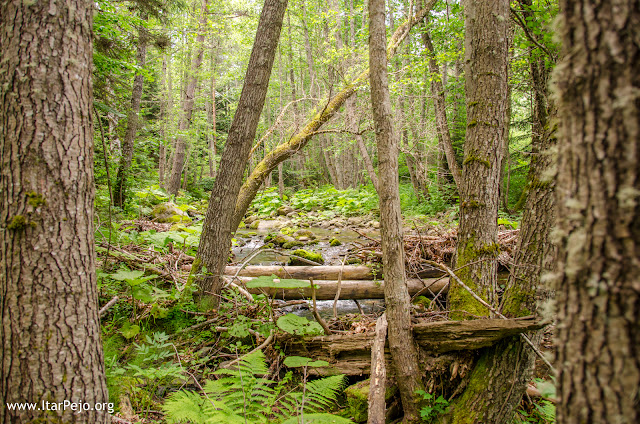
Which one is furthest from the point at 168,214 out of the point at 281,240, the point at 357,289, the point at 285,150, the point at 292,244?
the point at 357,289

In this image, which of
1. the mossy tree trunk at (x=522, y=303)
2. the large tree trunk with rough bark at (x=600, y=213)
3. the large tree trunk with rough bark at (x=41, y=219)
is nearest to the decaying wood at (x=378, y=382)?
the mossy tree trunk at (x=522, y=303)

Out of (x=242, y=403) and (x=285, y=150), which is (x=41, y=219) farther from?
(x=285, y=150)

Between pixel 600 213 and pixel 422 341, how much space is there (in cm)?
232

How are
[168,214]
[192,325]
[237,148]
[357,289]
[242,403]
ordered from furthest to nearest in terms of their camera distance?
[168,214] → [357,289] → [237,148] → [192,325] → [242,403]

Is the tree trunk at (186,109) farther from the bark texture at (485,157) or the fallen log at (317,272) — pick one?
the bark texture at (485,157)

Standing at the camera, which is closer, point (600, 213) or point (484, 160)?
point (600, 213)

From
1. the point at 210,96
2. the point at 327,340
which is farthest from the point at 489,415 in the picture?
the point at 210,96

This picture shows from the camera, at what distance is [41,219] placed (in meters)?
1.82

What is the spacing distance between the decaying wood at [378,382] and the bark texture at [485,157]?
0.91 metres

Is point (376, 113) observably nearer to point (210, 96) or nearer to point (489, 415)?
point (489, 415)

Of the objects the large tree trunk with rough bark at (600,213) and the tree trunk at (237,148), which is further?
the tree trunk at (237,148)

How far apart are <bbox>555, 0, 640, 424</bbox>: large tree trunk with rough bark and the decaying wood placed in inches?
58.7

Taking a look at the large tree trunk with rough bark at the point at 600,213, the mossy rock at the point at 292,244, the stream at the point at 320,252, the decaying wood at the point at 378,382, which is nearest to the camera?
the large tree trunk with rough bark at the point at 600,213

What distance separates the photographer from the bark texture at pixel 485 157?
319 cm
